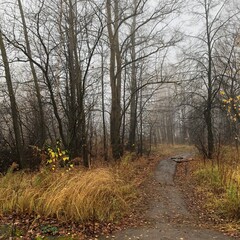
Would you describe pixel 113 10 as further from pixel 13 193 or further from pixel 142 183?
pixel 13 193

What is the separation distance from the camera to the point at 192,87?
16.0 meters

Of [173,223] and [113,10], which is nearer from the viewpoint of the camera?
[173,223]

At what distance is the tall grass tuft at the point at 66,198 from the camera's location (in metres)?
5.60

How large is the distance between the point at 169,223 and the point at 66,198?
2.16 m

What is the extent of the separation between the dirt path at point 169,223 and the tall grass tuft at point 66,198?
72 centimetres

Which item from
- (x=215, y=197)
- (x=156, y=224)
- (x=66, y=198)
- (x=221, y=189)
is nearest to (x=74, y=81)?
(x=66, y=198)

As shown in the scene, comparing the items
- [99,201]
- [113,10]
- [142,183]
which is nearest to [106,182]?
[99,201]

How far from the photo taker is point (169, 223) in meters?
5.86

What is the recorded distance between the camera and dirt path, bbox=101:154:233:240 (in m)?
5.12

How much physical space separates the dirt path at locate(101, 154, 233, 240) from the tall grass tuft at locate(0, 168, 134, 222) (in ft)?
2.35

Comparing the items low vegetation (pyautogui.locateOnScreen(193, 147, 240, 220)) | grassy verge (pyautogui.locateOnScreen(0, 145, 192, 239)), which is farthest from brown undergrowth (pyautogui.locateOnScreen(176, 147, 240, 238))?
grassy verge (pyautogui.locateOnScreen(0, 145, 192, 239))

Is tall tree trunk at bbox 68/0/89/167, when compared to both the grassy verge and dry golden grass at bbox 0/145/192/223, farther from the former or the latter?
the grassy verge

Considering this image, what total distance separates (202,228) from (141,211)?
159cm

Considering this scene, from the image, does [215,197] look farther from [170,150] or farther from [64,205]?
[170,150]
